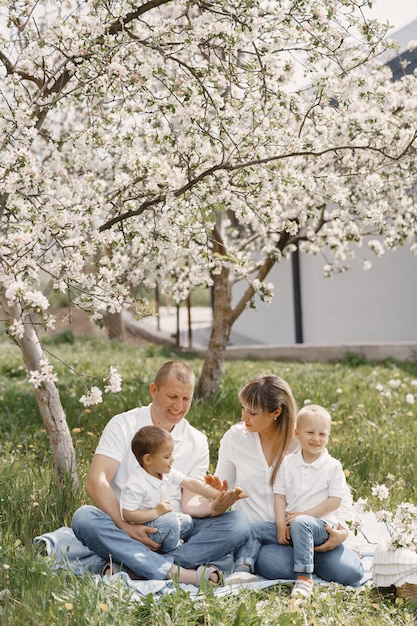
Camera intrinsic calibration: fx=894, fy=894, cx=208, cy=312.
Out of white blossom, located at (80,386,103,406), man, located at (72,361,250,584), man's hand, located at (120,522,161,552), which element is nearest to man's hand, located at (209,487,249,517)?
man, located at (72,361,250,584)

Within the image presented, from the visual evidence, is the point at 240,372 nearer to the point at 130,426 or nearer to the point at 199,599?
the point at 130,426

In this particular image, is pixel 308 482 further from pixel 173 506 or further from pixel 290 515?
pixel 173 506

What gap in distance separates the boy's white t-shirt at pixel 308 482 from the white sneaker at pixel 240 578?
1.48 feet

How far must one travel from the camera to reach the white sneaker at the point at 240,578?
4.24 meters

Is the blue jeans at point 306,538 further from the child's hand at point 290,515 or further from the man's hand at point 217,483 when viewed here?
the man's hand at point 217,483

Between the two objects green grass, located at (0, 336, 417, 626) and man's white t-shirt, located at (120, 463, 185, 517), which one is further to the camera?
man's white t-shirt, located at (120, 463, 185, 517)

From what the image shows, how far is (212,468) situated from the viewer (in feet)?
20.1

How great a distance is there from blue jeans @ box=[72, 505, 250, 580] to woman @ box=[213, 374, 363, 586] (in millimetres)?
165

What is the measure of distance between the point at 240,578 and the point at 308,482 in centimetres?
62

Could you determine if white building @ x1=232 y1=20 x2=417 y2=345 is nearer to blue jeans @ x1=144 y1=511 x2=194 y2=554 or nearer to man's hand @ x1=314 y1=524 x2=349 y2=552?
man's hand @ x1=314 y1=524 x2=349 y2=552

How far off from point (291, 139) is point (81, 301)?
1.67 meters

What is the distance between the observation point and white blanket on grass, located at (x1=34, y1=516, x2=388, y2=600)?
407cm

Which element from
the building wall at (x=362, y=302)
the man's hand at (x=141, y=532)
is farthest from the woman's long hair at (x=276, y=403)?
the building wall at (x=362, y=302)

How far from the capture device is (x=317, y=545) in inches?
175
